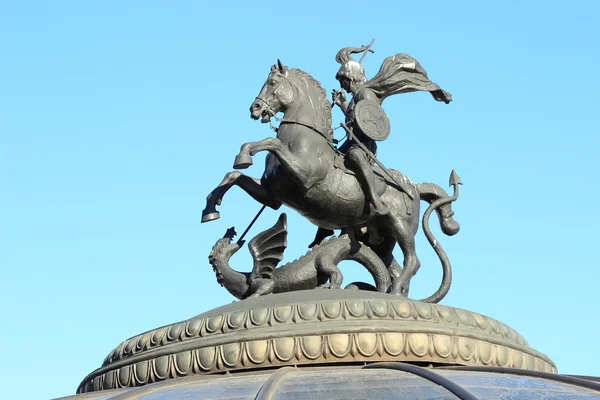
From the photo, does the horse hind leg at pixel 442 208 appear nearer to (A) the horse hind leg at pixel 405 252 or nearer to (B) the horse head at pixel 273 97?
(A) the horse hind leg at pixel 405 252

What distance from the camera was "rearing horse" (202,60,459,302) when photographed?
10898 millimetres

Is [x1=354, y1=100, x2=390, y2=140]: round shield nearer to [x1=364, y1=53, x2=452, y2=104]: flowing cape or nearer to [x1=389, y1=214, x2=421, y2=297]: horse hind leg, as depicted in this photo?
[x1=364, y1=53, x2=452, y2=104]: flowing cape

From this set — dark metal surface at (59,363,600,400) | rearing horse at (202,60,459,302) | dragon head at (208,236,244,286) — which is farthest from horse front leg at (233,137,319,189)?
dark metal surface at (59,363,600,400)

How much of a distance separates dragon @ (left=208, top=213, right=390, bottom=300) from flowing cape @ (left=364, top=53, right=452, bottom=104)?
1.68 m

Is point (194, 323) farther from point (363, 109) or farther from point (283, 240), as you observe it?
point (363, 109)

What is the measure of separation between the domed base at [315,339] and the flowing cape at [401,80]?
10.3ft

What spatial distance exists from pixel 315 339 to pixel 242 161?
2317mm

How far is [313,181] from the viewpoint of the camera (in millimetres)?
10867

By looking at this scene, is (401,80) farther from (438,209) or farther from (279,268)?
(279,268)

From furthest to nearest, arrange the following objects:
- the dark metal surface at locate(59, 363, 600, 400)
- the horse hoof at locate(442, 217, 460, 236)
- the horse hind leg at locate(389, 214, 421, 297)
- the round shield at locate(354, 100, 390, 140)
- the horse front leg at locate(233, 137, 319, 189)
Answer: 1. the horse hoof at locate(442, 217, 460, 236)
2. the round shield at locate(354, 100, 390, 140)
3. the horse hind leg at locate(389, 214, 421, 297)
4. the horse front leg at locate(233, 137, 319, 189)
5. the dark metal surface at locate(59, 363, 600, 400)

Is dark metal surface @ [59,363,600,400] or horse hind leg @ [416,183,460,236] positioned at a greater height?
horse hind leg @ [416,183,460,236]

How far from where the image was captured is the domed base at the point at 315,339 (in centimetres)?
862

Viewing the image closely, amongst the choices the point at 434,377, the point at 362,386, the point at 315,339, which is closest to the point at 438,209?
the point at 315,339

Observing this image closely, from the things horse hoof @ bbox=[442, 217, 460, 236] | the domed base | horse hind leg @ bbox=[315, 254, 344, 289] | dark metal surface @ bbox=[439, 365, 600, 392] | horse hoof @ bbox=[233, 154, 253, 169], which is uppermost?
horse hoof @ bbox=[442, 217, 460, 236]
